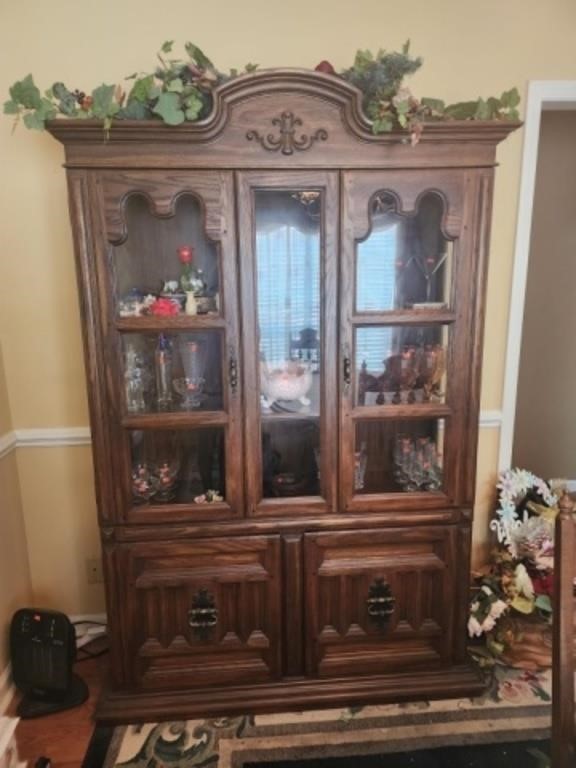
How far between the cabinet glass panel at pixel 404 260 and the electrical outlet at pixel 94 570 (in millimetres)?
1502

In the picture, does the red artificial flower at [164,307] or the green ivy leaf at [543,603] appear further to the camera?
the green ivy leaf at [543,603]

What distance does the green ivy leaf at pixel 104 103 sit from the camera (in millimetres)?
1415

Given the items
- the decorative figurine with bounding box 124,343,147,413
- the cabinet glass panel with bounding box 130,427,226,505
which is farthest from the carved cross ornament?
the cabinet glass panel with bounding box 130,427,226,505

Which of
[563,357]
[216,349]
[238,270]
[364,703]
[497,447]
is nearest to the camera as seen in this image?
[238,270]

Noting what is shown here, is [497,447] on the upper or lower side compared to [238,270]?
lower

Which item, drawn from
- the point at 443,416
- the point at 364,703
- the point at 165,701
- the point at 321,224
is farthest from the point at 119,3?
the point at 364,703

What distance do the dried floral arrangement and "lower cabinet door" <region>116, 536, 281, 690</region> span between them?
1308mm

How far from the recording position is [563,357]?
3.53 m

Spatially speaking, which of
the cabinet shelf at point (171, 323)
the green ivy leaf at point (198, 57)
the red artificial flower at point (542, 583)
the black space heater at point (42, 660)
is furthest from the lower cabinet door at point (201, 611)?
the green ivy leaf at point (198, 57)

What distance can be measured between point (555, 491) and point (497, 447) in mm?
316

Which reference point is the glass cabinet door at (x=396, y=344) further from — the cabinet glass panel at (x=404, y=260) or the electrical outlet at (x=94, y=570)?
the electrical outlet at (x=94, y=570)

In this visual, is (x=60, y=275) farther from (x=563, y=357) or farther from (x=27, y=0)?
(x=563, y=357)

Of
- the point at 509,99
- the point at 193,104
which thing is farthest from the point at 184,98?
the point at 509,99

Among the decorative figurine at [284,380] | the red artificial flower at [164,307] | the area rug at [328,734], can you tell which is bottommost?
the area rug at [328,734]
